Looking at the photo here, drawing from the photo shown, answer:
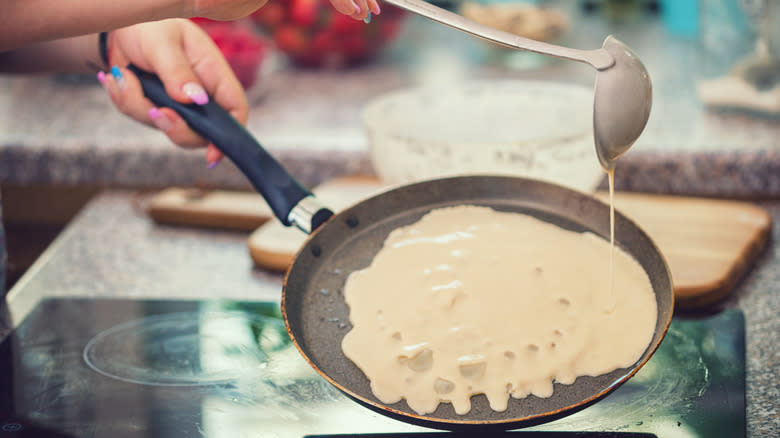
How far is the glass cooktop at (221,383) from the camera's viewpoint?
632 millimetres

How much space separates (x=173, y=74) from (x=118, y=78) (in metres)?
0.06

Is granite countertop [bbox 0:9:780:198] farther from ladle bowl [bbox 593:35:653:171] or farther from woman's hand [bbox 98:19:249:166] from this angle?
ladle bowl [bbox 593:35:653:171]

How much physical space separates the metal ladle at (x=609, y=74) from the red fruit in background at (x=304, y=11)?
88cm

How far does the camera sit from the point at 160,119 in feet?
2.60

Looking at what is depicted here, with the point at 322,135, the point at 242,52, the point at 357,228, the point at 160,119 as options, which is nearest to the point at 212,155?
the point at 160,119

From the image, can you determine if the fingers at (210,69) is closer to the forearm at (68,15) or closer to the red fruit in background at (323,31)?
the forearm at (68,15)

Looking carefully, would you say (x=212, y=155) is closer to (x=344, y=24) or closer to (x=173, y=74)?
(x=173, y=74)

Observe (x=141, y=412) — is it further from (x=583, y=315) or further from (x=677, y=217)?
(x=677, y=217)

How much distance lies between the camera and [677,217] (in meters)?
0.98

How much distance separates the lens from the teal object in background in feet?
5.64

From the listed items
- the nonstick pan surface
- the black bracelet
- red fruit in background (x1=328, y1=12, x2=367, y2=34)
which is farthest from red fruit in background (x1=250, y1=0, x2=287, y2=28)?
the nonstick pan surface

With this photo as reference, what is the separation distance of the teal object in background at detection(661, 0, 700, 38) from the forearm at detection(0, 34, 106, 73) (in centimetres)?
140

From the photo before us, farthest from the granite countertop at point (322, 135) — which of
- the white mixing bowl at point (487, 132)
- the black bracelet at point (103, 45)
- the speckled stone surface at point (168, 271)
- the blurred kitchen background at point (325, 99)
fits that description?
the black bracelet at point (103, 45)

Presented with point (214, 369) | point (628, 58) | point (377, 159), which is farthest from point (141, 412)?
point (628, 58)
